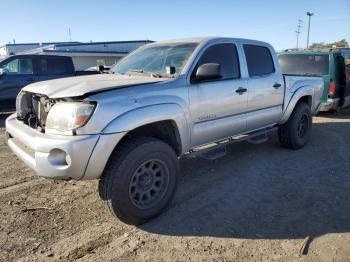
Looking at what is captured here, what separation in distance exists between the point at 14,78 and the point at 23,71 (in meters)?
0.38

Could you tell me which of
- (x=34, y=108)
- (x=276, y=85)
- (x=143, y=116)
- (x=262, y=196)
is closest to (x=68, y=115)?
(x=143, y=116)

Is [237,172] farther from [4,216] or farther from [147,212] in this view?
[4,216]

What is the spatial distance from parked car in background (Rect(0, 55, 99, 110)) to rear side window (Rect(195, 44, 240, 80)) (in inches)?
281

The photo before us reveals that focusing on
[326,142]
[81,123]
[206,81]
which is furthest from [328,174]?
[81,123]

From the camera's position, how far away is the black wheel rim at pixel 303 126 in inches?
245

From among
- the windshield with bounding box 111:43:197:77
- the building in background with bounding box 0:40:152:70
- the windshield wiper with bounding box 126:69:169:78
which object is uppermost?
the building in background with bounding box 0:40:152:70

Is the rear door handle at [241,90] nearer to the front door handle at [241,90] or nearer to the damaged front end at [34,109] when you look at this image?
the front door handle at [241,90]

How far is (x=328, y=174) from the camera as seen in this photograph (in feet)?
16.2

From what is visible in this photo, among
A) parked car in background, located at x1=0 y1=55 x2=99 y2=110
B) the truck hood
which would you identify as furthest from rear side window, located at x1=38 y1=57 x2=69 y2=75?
the truck hood

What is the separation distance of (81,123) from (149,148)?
29.3 inches

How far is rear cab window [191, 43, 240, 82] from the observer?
4215 mm

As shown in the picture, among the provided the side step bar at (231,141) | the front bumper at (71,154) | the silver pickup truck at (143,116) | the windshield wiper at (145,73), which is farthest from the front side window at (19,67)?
the front bumper at (71,154)

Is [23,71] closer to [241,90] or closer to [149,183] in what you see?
[241,90]

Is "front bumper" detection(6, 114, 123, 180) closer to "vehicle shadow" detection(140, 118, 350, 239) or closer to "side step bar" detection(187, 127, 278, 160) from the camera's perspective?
"vehicle shadow" detection(140, 118, 350, 239)
